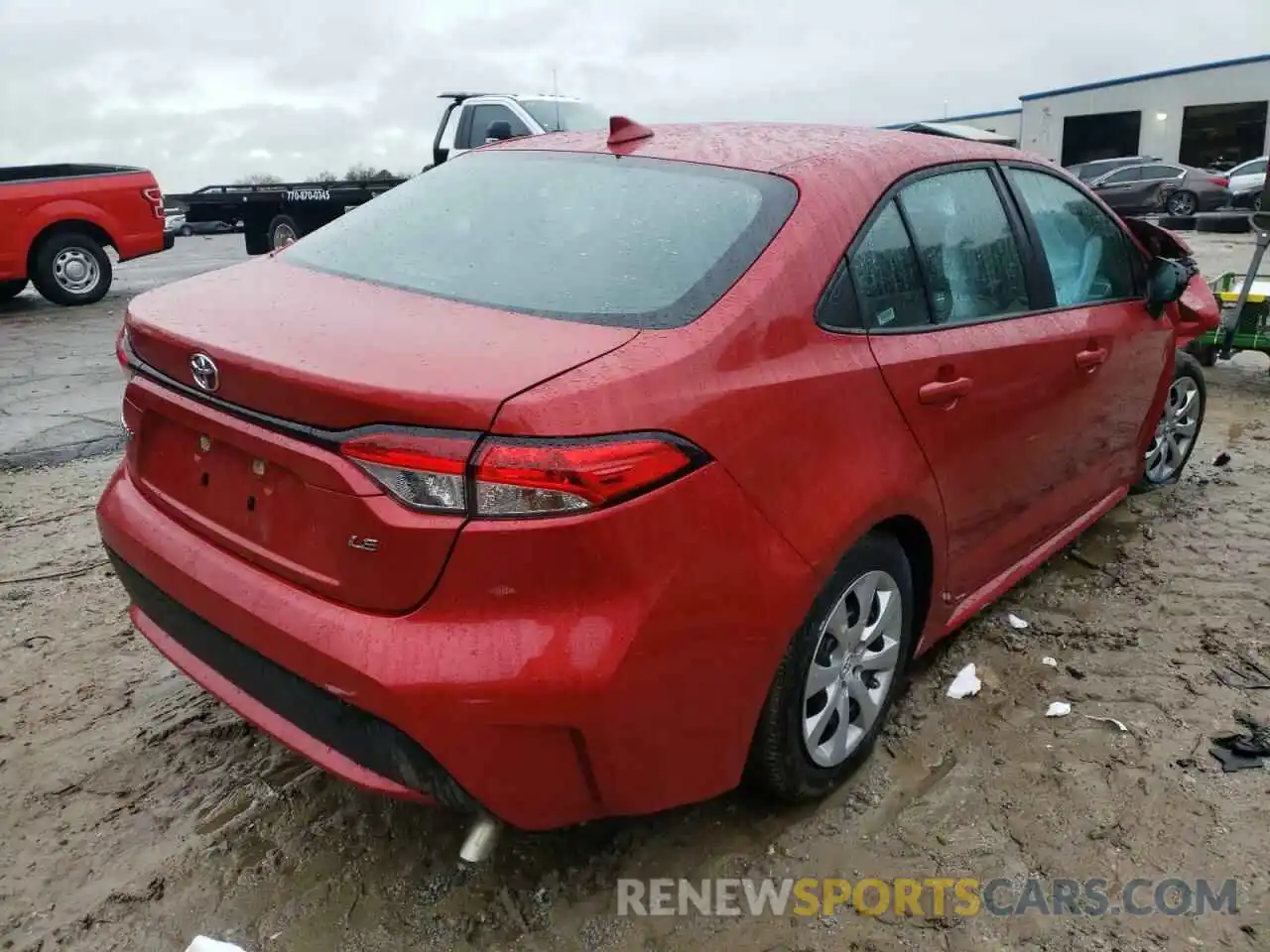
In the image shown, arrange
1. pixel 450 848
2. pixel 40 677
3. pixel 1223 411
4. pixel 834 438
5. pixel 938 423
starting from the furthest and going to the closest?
pixel 1223 411 < pixel 40 677 < pixel 938 423 < pixel 450 848 < pixel 834 438

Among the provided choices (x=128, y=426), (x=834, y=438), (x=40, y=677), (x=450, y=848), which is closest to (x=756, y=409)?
(x=834, y=438)

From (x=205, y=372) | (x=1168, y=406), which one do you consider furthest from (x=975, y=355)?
(x=1168, y=406)

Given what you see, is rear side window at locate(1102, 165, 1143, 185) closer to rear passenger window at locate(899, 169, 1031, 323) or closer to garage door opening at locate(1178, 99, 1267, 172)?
garage door opening at locate(1178, 99, 1267, 172)

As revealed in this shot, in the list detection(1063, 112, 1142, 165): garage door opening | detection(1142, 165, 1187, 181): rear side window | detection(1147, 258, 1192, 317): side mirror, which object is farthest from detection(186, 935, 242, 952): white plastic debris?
detection(1063, 112, 1142, 165): garage door opening

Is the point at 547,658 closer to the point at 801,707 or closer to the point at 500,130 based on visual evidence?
the point at 801,707

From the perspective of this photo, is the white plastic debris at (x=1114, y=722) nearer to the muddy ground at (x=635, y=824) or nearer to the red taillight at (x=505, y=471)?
the muddy ground at (x=635, y=824)

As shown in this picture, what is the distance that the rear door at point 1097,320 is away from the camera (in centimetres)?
327

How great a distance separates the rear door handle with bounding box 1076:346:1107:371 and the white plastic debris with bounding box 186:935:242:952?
287 cm

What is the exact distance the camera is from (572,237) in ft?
7.94

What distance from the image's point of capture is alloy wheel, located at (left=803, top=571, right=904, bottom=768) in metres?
2.38

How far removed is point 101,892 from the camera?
2295mm

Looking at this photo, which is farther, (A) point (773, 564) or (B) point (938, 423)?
(B) point (938, 423)

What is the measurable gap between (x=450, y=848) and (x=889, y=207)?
193 centimetres

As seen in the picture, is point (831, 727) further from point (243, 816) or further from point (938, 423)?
point (243, 816)
